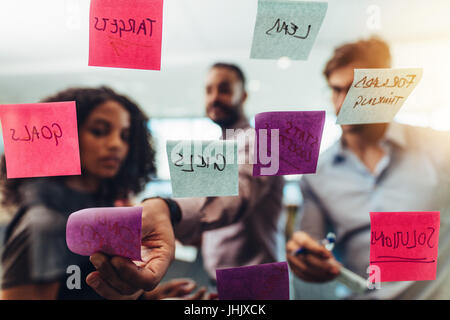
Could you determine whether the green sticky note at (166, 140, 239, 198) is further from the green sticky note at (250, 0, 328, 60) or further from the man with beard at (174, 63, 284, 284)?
the green sticky note at (250, 0, 328, 60)

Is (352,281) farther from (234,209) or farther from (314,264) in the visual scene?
(234,209)

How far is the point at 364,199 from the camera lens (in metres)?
0.88

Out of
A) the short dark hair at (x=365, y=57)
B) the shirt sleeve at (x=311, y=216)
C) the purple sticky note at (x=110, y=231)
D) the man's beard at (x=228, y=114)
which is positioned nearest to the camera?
the purple sticky note at (x=110, y=231)

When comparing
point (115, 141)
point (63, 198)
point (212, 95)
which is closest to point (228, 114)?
point (212, 95)

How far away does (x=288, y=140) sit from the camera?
37cm

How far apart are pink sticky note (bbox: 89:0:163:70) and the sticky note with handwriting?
0.81ft

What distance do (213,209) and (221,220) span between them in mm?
32

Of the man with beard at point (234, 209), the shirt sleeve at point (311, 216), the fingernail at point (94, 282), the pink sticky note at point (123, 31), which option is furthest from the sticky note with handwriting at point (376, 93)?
the shirt sleeve at point (311, 216)

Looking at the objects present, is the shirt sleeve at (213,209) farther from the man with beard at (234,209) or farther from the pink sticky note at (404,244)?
the pink sticky note at (404,244)

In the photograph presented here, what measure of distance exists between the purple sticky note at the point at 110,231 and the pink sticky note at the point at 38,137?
0.07m

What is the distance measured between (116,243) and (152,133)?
26 cm

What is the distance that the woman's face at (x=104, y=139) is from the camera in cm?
42
